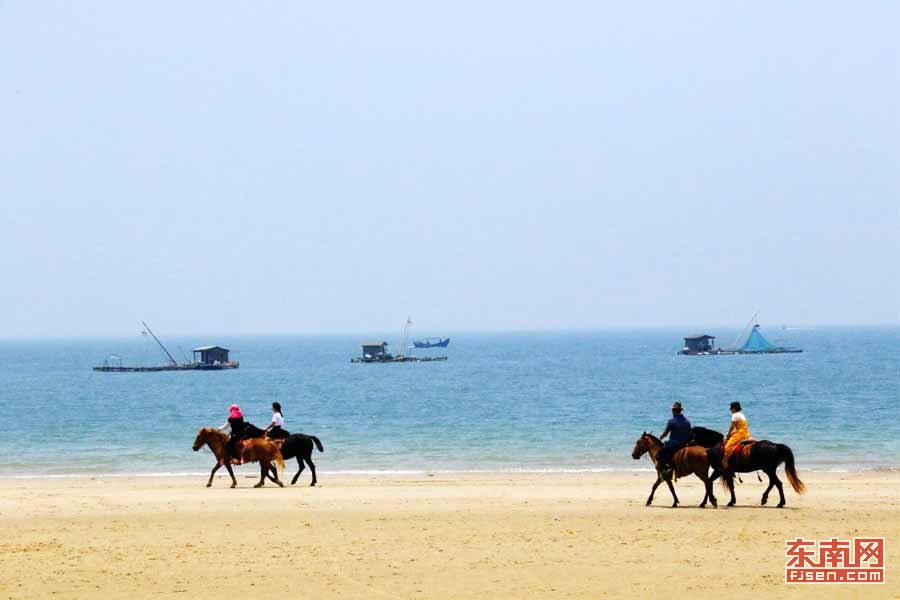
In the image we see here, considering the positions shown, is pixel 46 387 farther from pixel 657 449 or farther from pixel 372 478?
pixel 657 449

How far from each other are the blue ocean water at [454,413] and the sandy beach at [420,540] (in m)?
10.5

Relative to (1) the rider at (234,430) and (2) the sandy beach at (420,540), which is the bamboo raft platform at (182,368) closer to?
(2) the sandy beach at (420,540)

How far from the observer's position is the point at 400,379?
11488 cm

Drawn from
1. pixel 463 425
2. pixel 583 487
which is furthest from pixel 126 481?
pixel 463 425

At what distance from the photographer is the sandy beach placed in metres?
15.9

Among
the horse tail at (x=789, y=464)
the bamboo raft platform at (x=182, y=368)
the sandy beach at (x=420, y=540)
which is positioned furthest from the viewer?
the bamboo raft platform at (x=182, y=368)

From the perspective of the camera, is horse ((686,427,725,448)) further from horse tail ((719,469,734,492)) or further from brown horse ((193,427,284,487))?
brown horse ((193,427,284,487))

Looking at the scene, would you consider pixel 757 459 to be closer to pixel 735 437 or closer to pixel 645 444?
pixel 735 437

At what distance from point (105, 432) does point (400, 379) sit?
60192 mm

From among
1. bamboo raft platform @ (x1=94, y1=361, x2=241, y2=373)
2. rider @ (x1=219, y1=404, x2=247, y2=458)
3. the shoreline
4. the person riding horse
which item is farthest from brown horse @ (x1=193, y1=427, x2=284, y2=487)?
bamboo raft platform @ (x1=94, y1=361, x2=241, y2=373)

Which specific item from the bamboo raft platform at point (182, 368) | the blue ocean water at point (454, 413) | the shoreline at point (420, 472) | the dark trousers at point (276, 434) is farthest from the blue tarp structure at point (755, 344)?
the dark trousers at point (276, 434)

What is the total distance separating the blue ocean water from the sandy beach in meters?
10.5

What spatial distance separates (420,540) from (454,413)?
46.4 m

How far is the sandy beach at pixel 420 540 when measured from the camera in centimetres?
1591
